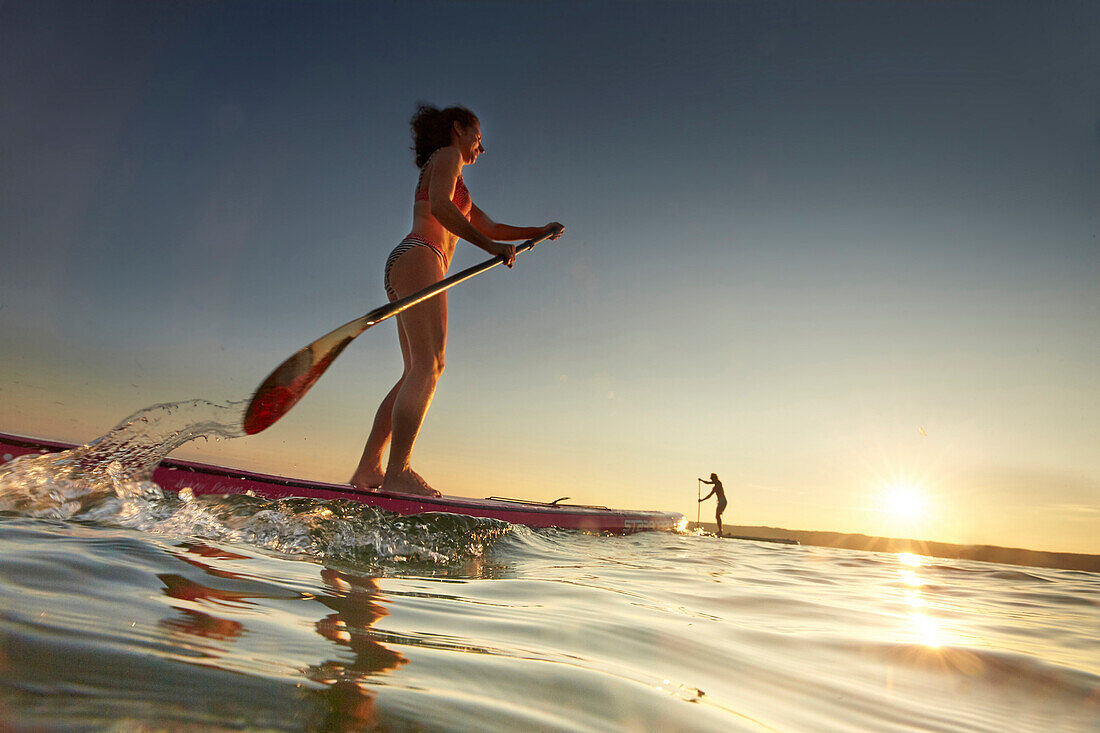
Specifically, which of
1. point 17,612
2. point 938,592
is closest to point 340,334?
point 17,612

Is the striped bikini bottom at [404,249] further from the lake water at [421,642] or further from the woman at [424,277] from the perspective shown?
the lake water at [421,642]

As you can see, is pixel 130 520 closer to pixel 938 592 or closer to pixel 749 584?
pixel 749 584

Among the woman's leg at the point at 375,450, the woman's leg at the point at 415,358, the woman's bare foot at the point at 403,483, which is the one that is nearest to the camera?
the woman's leg at the point at 415,358

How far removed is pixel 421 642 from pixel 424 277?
9.79 feet

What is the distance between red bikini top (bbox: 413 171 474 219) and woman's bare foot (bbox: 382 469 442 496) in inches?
72.3

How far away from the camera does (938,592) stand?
346 cm

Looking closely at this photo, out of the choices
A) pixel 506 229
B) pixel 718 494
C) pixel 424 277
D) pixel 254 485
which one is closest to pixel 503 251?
pixel 424 277

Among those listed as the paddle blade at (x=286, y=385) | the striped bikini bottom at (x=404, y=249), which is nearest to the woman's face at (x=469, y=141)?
the striped bikini bottom at (x=404, y=249)

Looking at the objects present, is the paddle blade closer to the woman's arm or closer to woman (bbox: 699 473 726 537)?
the woman's arm

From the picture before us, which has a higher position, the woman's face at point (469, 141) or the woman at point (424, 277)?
the woman's face at point (469, 141)

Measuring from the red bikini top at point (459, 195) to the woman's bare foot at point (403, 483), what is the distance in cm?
184

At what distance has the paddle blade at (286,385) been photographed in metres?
2.85

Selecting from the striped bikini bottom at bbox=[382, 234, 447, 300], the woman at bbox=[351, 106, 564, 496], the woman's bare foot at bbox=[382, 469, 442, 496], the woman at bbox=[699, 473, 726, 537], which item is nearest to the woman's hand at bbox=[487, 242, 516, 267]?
the woman at bbox=[351, 106, 564, 496]

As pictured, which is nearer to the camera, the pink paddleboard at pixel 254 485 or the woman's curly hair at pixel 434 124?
the pink paddleboard at pixel 254 485
